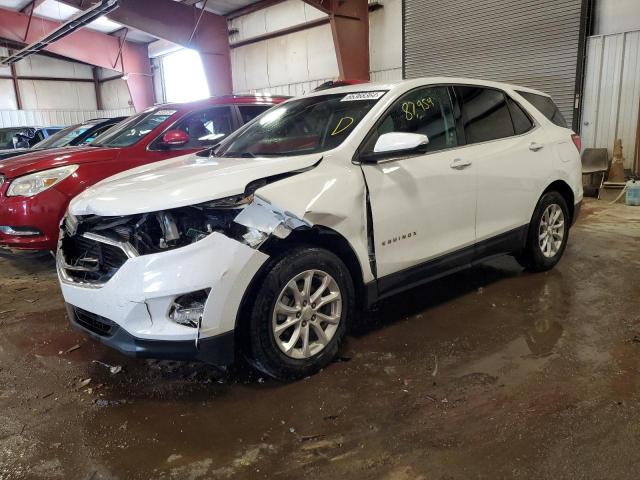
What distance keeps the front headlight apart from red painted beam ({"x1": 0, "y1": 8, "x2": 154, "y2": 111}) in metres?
15.1

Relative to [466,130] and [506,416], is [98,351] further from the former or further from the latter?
[466,130]

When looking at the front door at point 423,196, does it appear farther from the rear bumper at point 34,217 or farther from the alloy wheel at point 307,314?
the rear bumper at point 34,217

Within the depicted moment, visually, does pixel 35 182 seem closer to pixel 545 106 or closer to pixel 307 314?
pixel 307 314

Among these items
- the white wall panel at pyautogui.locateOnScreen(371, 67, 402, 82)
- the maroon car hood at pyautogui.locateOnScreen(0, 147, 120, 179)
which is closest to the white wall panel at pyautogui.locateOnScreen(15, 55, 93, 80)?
the white wall panel at pyautogui.locateOnScreen(371, 67, 402, 82)

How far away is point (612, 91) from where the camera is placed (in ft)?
27.7

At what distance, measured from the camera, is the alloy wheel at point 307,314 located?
8.34ft

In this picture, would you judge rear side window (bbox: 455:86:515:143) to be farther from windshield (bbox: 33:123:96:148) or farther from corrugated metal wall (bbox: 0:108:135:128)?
corrugated metal wall (bbox: 0:108:135:128)

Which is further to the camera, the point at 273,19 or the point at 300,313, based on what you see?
the point at 273,19

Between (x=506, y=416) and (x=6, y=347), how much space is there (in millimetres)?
3159

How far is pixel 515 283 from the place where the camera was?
4.12 meters

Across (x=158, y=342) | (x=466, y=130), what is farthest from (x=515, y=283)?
(x=158, y=342)

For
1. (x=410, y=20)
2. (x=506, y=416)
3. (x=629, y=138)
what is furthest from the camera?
(x=410, y=20)

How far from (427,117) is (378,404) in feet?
6.11

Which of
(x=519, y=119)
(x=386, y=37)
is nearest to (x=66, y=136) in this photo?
(x=519, y=119)
